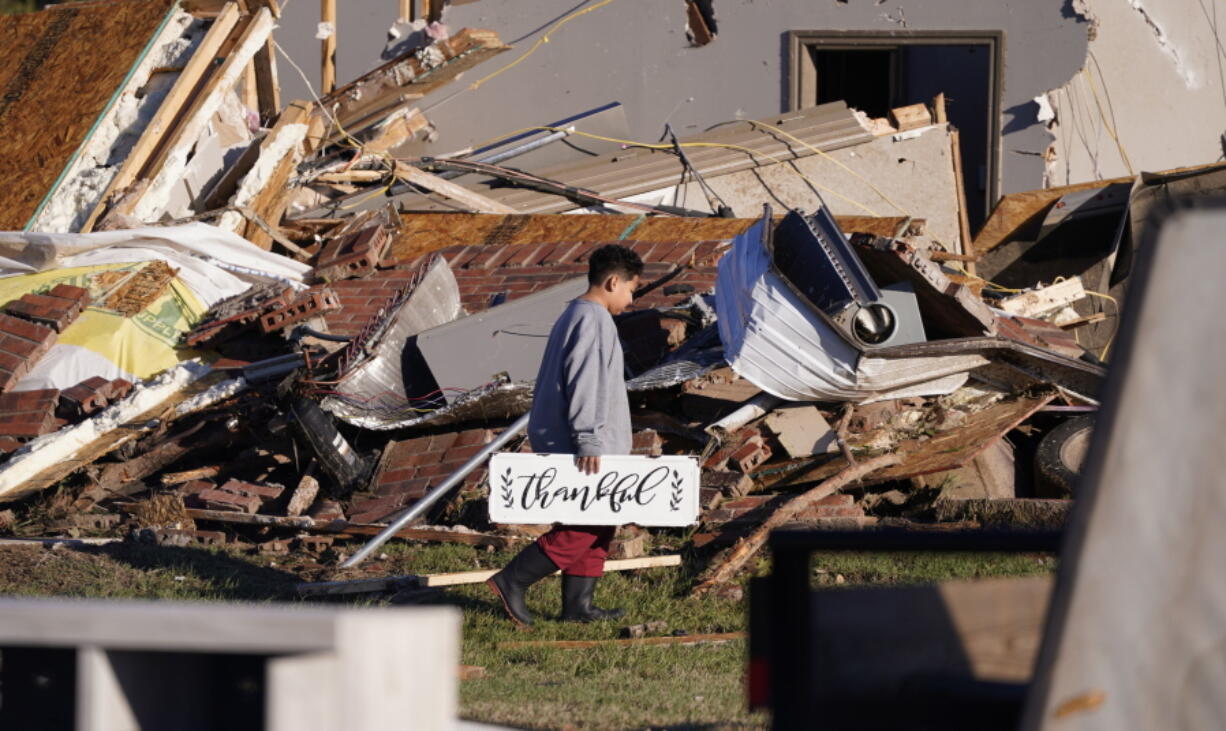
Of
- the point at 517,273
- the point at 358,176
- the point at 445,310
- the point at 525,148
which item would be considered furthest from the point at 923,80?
the point at 445,310

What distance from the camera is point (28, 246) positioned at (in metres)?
9.44

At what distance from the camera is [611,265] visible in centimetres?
542

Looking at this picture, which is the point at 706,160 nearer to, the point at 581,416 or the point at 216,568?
the point at 216,568

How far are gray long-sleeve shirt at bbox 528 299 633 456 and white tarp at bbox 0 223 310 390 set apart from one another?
4.04m

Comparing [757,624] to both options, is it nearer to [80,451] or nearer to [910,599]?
[910,599]

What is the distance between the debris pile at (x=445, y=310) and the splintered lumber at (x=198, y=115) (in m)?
0.03

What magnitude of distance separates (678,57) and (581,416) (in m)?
8.06

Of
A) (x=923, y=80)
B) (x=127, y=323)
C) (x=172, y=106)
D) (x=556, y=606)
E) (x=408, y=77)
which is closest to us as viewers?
(x=556, y=606)

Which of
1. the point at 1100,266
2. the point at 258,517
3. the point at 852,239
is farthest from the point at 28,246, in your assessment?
the point at 1100,266

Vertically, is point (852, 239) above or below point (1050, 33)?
below

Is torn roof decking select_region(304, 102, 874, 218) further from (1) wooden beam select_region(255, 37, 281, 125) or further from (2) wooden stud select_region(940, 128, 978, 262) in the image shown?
(1) wooden beam select_region(255, 37, 281, 125)

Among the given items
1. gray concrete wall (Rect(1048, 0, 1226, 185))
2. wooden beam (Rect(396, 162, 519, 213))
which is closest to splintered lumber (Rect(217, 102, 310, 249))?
wooden beam (Rect(396, 162, 519, 213))

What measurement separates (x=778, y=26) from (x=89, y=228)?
6254 mm

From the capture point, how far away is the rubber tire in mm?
7164
